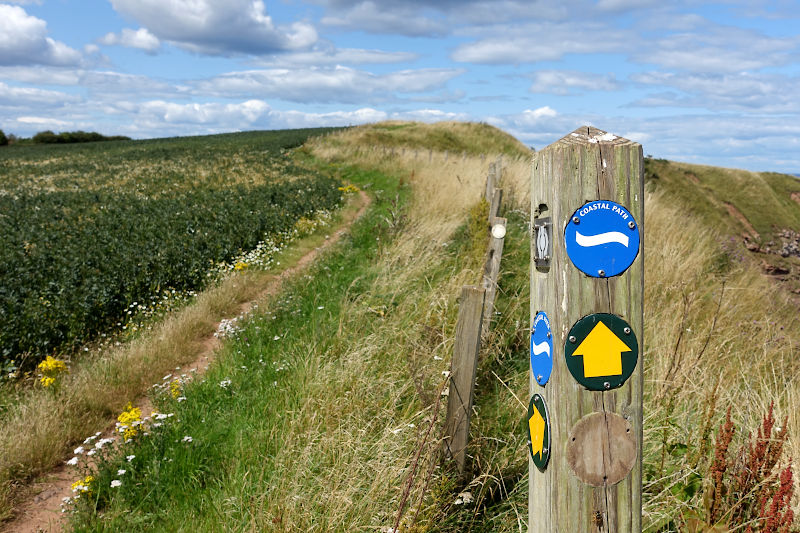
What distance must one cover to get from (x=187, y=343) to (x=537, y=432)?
6.17 metres

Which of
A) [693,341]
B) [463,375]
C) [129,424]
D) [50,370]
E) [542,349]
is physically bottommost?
[129,424]

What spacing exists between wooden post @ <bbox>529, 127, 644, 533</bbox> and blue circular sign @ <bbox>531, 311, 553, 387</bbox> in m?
0.03

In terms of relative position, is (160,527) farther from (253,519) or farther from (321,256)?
(321,256)

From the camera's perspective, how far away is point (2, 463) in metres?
→ 4.35

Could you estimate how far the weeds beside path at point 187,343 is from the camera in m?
4.11

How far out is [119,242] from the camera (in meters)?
10.8

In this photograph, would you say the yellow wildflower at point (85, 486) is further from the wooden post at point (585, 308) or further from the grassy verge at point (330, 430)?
the wooden post at point (585, 308)

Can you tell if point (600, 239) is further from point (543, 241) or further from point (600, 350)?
point (600, 350)

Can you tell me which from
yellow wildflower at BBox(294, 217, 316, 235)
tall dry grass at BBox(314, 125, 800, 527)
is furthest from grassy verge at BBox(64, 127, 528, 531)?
yellow wildflower at BBox(294, 217, 316, 235)

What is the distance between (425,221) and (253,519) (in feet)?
23.0

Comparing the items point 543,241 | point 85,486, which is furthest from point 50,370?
point 543,241

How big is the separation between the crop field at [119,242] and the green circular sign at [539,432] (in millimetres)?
6943

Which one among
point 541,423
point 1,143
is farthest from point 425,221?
point 1,143

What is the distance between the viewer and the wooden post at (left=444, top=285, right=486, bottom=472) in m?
3.22
